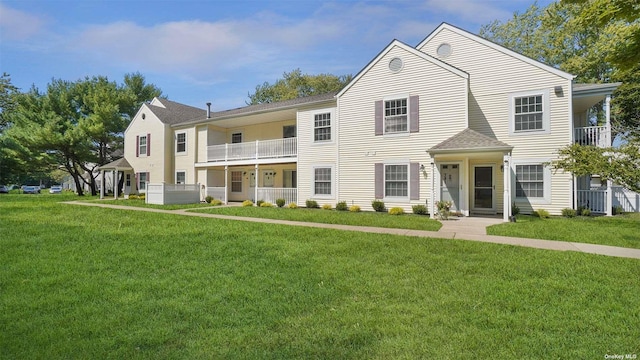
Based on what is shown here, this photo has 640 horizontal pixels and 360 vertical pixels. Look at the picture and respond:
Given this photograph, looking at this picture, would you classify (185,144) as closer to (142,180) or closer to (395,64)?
(142,180)

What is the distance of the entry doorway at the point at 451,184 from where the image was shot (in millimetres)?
13602

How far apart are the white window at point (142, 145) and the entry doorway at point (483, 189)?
2290 centimetres

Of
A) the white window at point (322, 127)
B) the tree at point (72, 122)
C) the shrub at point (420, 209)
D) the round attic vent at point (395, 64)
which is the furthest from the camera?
the tree at point (72, 122)

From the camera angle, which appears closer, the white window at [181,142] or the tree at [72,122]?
the white window at [181,142]

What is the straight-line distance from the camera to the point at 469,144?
38.7ft

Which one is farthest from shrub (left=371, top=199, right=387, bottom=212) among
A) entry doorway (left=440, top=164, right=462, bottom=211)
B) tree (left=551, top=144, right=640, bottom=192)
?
tree (left=551, top=144, right=640, bottom=192)

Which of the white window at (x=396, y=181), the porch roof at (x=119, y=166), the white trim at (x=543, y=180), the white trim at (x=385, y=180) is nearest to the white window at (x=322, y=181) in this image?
the white trim at (x=385, y=180)

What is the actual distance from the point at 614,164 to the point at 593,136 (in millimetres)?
6605

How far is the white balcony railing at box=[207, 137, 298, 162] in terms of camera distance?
1808 centimetres

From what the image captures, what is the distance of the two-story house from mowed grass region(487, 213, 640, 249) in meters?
1.62

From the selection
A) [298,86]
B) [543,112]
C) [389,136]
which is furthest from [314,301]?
[298,86]

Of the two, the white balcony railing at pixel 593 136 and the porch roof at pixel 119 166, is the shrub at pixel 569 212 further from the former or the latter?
the porch roof at pixel 119 166

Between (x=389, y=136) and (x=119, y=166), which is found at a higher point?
(x=389, y=136)

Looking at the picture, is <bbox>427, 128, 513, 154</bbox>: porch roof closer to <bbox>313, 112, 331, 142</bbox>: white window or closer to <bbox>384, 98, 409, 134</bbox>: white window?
<bbox>384, 98, 409, 134</bbox>: white window
